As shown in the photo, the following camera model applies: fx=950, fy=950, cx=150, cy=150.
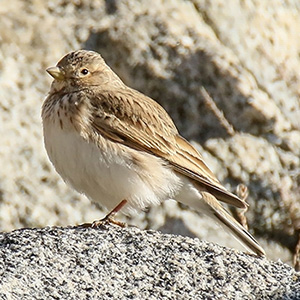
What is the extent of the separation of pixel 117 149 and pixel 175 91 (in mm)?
1764

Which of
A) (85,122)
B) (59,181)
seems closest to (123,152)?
(85,122)

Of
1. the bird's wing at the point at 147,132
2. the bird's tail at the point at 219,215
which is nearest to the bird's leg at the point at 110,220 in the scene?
the bird's wing at the point at 147,132

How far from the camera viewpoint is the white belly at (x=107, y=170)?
247 inches

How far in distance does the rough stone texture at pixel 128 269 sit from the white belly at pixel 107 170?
2.17ft

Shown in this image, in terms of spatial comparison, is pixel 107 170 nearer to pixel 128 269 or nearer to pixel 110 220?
pixel 110 220

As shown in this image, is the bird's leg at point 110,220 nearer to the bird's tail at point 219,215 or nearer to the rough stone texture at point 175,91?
the bird's tail at point 219,215

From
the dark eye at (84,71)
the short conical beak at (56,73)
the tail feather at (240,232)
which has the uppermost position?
the short conical beak at (56,73)

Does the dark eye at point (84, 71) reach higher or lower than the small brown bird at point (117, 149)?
higher

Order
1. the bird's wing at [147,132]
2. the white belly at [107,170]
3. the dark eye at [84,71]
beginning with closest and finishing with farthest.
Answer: the white belly at [107,170] → the bird's wing at [147,132] → the dark eye at [84,71]

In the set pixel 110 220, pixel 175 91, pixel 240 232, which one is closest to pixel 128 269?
pixel 110 220

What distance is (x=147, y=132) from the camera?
22.4 ft

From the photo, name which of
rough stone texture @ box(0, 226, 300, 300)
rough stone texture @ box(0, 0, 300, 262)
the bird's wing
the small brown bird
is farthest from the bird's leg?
rough stone texture @ box(0, 0, 300, 262)

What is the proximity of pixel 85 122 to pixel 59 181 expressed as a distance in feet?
5.17

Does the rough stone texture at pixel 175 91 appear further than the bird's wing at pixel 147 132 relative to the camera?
Yes
